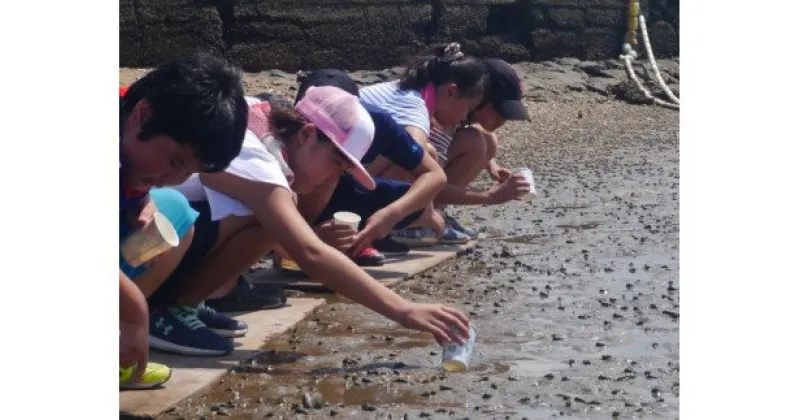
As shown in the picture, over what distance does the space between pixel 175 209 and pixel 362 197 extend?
1.61 meters

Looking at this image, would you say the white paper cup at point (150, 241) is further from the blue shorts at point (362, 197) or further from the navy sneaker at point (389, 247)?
the navy sneaker at point (389, 247)

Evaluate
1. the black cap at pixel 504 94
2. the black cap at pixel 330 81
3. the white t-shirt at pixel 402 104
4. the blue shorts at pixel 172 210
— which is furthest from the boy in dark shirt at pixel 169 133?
the black cap at pixel 504 94

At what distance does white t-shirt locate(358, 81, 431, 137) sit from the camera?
524 cm

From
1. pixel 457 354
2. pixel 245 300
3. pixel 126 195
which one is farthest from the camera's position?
pixel 245 300

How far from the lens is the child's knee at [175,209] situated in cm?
337

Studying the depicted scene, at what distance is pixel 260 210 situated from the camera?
11.8ft

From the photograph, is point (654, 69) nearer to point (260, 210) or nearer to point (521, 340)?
point (521, 340)

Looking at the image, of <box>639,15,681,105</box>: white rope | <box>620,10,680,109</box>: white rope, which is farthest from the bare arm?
<box>639,15,681,105</box>: white rope

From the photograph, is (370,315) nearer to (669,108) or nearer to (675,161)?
(675,161)

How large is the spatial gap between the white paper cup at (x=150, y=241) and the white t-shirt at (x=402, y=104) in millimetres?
2105

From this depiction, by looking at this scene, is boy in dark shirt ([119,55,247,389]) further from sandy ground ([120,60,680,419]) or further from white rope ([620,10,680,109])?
white rope ([620,10,680,109])

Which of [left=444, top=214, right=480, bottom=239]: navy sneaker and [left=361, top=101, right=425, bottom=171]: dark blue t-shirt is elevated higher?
[left=361, top=101, right=425, bottom=171]: dark blue t-shirt

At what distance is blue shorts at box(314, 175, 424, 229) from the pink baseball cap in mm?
877

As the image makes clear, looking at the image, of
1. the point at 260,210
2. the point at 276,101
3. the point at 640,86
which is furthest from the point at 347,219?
the point at 640,86
